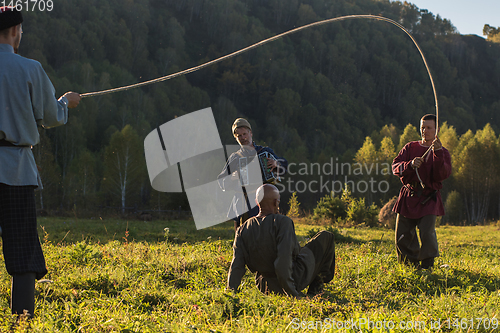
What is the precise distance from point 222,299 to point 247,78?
338ft

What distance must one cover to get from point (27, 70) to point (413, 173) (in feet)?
15.2

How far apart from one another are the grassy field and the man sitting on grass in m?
0.18

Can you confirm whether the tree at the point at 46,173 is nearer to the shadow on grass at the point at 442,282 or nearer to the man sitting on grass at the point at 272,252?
the man sitting on grass at the point at 272,252

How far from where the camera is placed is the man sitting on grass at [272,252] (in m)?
3.21

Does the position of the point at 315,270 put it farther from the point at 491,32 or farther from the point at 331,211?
the point at 491,32

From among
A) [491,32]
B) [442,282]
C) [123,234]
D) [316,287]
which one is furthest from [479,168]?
[491,32]

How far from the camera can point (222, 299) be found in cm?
313

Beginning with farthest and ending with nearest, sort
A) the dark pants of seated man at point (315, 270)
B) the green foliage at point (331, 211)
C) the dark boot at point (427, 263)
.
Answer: the green foliage at point (331, 211), the dark boot at point (427, 263), the dark pants of seated man at point (315, 270)

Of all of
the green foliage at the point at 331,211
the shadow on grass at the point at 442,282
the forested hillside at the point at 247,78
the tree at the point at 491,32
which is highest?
the tree at the point at 491,32

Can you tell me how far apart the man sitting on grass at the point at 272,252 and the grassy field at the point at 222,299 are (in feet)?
0.61

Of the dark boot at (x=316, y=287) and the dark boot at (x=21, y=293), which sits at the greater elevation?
the dark boot at (x=21, y=293)

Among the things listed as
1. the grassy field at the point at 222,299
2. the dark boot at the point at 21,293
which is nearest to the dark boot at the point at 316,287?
the grassy field at the point at 222,299

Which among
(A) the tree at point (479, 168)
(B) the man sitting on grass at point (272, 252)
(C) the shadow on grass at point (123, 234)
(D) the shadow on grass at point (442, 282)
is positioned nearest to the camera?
(B) the man sitting on grass at point (272, 252)

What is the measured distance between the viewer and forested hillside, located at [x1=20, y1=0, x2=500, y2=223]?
4684 centimetres
